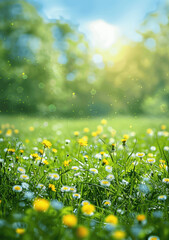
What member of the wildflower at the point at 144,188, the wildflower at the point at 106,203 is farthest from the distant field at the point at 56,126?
the wildflower at the point at 106,203

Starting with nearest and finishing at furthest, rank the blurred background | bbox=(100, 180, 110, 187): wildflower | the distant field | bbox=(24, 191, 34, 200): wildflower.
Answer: bbox=(24, 191, 34, 200): wildflower, bbox=(100, 180, 110, 187): wildflower, the blurred background, the distant field

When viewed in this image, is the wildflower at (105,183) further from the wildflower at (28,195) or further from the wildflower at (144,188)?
the wildflower at (28,195)

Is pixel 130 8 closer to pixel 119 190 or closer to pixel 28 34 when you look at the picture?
pixel 119 190

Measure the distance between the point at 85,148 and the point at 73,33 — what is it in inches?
338

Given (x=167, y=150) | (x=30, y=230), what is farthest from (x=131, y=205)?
(x=167, y=150)

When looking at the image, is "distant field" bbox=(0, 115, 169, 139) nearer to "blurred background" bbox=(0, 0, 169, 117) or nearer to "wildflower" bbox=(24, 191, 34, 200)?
"blurred background" bbox=(0, 0, 169, 117)

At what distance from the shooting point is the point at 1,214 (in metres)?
1.11

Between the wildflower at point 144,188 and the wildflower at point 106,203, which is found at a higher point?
the wildflower at point 144,188

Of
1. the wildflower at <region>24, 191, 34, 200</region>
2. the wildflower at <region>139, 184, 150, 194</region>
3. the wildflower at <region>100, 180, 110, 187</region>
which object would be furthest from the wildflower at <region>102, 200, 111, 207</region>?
the wildflower at <region>24, 191, 34, 200</region>

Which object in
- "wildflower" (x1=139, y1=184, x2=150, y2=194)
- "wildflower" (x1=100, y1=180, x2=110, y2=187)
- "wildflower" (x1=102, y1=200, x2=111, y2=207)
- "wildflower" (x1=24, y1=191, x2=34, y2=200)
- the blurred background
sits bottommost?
"wildflower" (x1=102, y1=200, x2=111, y2=207)

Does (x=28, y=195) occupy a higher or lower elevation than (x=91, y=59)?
lower

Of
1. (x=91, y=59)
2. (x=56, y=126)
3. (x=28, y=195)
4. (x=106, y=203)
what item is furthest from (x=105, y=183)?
(x=91, y=59)

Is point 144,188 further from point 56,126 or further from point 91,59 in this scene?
point 91,59

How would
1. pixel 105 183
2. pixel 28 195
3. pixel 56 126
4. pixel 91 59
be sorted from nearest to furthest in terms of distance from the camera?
pixel 28 195, pixel 105 183, pixel 56 126, pixel 91 59
